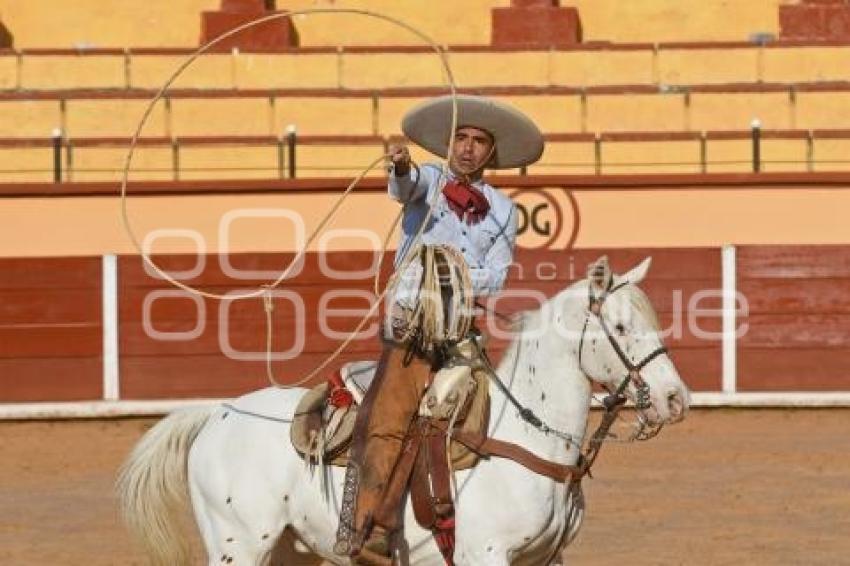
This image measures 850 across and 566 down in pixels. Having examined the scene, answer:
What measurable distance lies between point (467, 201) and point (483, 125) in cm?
23

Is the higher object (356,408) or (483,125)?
(483,125)

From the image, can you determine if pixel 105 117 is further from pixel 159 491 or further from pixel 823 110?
pixel 159 491

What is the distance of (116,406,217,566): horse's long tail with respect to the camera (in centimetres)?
631

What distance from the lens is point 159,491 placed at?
633 cm

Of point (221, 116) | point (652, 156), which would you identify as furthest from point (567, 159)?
point (221, 116)

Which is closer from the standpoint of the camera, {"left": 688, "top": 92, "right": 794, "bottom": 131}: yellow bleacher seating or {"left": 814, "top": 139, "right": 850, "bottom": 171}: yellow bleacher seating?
{"left": 814, "top": 139, "right": 850, "bottom": 171}: yellow bleacher seating

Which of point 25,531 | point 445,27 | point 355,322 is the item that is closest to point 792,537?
point 25,531

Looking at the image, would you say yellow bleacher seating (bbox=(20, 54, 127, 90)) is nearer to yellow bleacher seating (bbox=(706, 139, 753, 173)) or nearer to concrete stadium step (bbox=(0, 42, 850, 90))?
concrete stadium step (bbox=(0, 42, 850, 90))

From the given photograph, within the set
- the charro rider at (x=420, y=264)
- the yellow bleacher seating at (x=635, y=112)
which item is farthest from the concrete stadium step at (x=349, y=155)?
the charro rider at (x=420, y=264)

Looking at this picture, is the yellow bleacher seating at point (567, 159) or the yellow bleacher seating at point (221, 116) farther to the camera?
the yellow bleacher seating at point (221, 116)

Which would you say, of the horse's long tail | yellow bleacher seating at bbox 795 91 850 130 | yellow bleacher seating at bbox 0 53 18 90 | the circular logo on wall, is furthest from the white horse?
yellow bleacher seating at bbox 0 53 18 90

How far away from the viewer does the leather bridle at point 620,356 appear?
18.5 ft

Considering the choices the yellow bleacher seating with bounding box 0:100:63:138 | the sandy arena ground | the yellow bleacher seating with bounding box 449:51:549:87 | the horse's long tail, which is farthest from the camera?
the yellow bleacher seating with bounding box 449:51:549:87

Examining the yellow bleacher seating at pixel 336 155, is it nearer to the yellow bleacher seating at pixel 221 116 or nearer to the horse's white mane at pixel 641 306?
the yellow bleacher seating at pixel 221 116
